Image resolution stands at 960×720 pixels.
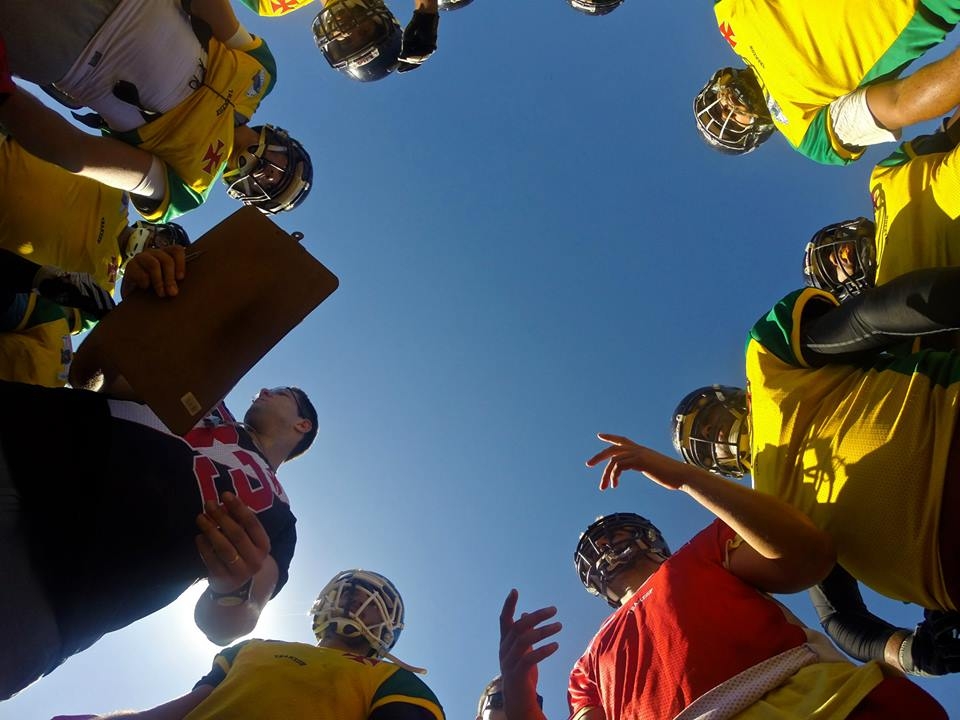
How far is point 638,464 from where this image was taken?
3.46m

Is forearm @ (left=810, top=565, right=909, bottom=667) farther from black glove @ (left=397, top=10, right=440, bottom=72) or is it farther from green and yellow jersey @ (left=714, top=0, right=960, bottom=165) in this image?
black glove @ (left=397, top=10, right=440, bottom=72)

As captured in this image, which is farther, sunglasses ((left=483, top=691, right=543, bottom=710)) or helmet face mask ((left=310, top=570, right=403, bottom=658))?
sunglasses ((left=483, top=691, right=543, bottom=710))

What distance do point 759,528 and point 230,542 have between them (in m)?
2.24

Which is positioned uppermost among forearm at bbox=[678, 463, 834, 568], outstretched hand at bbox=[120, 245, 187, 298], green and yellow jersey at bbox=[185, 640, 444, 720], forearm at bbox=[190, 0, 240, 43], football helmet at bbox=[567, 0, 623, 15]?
football helmet at bbox=[567, 0, 623, 15]

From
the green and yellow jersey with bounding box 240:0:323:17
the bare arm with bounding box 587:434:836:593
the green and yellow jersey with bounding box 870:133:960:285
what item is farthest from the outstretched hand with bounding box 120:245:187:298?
the green and yellow jersey with bounding box 240:0:323:17

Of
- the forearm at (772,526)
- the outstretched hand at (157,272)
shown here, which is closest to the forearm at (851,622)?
the forearm at (772,526)

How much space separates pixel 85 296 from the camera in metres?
4.23

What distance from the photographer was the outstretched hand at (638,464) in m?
3.38

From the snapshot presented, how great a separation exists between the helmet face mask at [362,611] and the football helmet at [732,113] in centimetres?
522

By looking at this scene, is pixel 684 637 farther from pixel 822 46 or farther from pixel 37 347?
pixel 37 347

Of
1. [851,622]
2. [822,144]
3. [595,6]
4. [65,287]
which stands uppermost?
[595,6]

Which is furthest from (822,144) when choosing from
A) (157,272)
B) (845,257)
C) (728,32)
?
(157,272)

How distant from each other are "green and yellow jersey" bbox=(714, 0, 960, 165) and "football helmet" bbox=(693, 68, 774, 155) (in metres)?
1.01

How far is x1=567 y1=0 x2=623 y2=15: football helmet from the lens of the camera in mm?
7371
